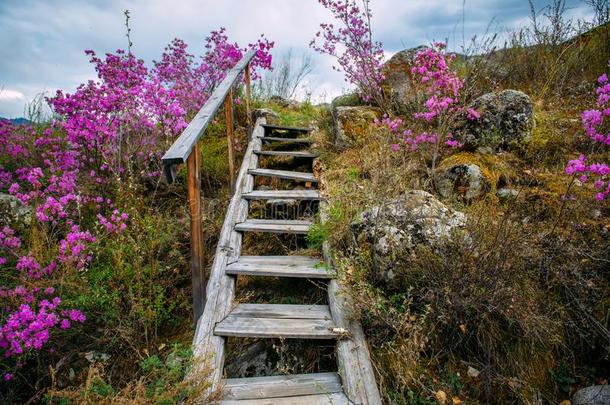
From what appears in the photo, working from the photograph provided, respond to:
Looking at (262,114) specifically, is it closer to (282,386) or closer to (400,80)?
(400,80)

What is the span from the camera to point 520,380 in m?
1.81

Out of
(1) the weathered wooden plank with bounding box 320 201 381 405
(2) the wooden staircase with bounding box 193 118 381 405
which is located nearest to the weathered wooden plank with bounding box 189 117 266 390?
(2) the wooden staircase with bounding box 193 118 381 405

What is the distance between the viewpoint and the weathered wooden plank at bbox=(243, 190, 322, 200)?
3.57m

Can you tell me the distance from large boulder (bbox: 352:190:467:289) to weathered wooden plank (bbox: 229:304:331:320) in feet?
1.56

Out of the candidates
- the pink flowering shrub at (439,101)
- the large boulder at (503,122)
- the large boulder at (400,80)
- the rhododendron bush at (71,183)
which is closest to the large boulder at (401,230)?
the pink flowering shrub at (439,101)

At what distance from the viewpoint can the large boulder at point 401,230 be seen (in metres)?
2.25

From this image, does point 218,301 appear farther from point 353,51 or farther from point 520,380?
point 353,51

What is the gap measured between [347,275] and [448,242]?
2.46ft

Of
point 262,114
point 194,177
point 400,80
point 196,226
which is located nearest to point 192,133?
point 194,177

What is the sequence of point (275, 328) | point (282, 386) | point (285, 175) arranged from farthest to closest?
point (285, 175), point (275, 328), point (282, 386)

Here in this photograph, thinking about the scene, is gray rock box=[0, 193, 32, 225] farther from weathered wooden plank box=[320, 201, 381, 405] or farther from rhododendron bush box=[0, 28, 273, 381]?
weathered wooden plank box=[320, 201, 381, 405]

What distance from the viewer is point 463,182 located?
3281 millimetres

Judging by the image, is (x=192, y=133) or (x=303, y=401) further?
(x=192, y=133)

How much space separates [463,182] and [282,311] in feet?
7.28
